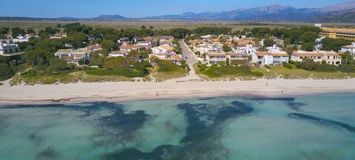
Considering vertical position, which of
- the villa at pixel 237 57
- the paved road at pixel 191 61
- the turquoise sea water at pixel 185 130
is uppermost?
the villa at pixel 237 57

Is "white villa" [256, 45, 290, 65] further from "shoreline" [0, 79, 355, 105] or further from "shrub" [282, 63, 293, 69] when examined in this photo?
"shoreline" [0, 79, 355, 105]

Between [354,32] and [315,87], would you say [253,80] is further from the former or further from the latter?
[354,32]

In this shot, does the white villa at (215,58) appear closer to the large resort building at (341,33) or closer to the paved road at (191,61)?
the paved road at (191,61)

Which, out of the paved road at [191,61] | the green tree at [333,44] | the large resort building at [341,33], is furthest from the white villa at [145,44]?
the large resort building at [341,33]

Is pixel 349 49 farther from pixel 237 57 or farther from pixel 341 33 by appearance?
pixel 341 33

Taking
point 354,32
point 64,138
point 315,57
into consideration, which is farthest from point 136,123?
point 354,32

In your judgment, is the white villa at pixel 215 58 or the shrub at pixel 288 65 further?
the white villa at pixel 215 58

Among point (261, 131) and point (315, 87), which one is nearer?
point (261, 131)

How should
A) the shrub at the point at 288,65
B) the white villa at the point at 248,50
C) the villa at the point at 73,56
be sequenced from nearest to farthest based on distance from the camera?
the shrub at the point at 288,65
the villa at the point at 73,56
the white villa at the point at 248,50
